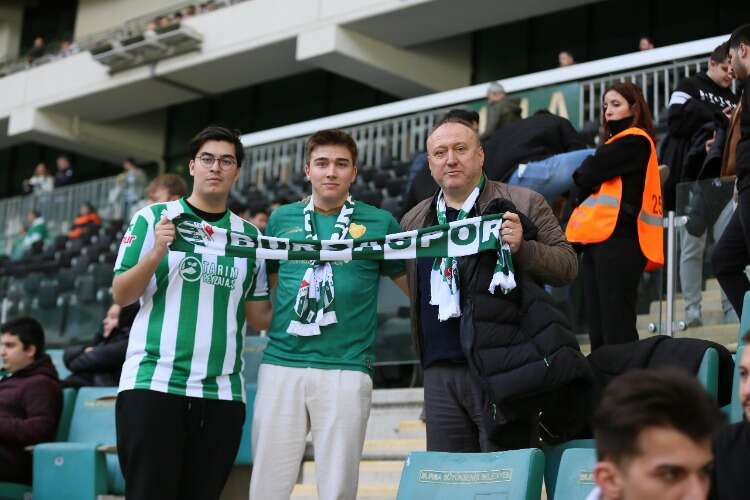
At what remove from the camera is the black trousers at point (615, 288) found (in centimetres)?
463

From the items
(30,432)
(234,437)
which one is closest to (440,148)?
(234,437)

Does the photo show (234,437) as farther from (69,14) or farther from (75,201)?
(69,14)

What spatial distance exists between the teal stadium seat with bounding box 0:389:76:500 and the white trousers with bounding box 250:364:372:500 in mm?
2275

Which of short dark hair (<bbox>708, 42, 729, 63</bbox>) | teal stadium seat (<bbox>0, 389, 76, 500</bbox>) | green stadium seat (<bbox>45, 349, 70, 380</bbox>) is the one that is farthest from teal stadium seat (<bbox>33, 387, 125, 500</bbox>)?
short dark hair (<bbox>708, 42, 729, 63</bbox>)

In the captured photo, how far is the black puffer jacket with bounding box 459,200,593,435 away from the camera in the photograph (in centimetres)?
343

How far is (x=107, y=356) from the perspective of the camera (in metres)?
6.41

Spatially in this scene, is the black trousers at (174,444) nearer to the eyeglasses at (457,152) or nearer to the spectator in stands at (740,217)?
the eyeglasses at (457,152)

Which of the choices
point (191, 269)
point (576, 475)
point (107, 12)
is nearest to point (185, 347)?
point (191, 269)

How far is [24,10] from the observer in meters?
25.3

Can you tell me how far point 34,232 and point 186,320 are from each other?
47.7 feet

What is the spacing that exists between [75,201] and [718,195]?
1503 centimetres

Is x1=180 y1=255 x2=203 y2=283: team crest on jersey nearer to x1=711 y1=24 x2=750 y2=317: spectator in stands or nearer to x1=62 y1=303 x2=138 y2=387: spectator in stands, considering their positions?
x1=711 y1=24 x2=750 y2=317: spectator in stands

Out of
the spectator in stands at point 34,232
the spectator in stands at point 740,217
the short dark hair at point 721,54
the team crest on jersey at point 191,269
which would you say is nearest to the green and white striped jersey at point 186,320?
the team crest on jersey at point 191,269

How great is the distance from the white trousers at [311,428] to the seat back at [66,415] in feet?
8.06
